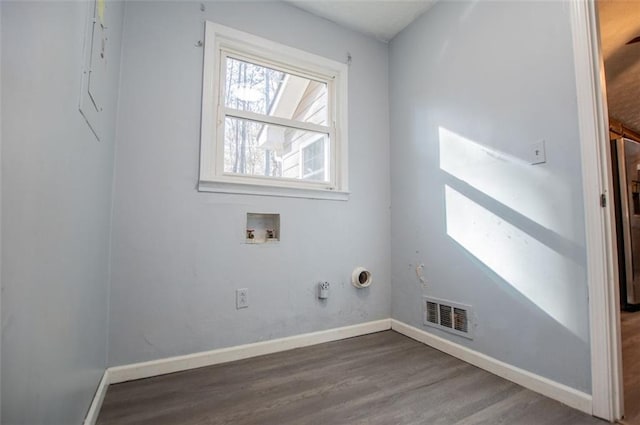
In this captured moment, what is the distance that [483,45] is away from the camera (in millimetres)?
1862

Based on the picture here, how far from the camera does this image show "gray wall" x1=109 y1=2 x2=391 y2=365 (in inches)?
65.6

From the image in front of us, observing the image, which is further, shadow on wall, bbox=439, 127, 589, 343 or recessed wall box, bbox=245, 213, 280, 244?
recessed wall box, bbox=245, 213, 280, 244

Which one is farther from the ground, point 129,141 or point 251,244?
point 129,141

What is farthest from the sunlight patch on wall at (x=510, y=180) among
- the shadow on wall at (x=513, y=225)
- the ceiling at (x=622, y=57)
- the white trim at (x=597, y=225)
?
the ceiling at (x=622, y=57)

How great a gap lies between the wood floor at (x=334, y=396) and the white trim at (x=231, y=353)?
52 mm

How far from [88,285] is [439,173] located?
2094mm

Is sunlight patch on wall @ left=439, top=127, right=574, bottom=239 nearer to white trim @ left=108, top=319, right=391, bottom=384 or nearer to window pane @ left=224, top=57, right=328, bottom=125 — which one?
window pane @ left=224, top=57, right=328, bottom=125

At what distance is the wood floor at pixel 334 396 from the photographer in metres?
1.28

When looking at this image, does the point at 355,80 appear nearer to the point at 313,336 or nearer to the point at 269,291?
the point at 269,291

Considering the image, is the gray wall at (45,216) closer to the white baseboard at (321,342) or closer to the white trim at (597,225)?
the white baseboard at (321,342)

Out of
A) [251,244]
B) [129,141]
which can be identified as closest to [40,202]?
[129,141]

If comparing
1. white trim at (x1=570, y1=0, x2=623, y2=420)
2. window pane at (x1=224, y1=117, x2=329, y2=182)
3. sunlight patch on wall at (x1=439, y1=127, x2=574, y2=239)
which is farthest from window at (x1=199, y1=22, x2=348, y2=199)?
white trim at (x1=570, y1=0, x2=623, y2=420)

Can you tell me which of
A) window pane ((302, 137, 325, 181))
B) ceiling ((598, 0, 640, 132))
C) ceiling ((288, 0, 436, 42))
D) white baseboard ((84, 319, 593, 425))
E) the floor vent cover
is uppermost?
ceiling ((288, 0, 436, 42))

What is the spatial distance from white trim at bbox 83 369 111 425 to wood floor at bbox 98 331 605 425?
0.03m
